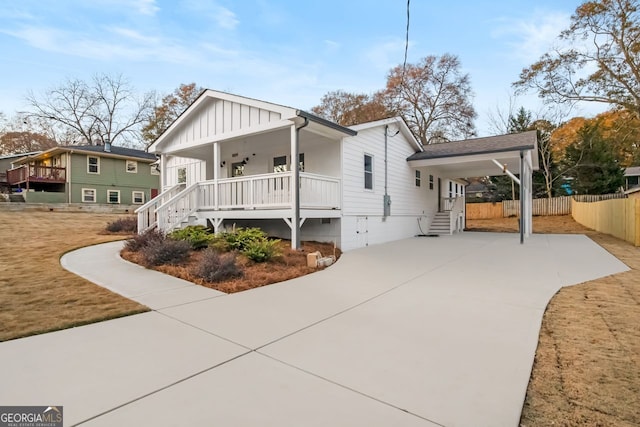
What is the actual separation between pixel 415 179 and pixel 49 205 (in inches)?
898

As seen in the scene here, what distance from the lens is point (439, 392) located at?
2438 mm

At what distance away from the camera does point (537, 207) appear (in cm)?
2595

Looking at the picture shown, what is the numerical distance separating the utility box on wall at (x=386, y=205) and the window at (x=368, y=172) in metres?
1.01

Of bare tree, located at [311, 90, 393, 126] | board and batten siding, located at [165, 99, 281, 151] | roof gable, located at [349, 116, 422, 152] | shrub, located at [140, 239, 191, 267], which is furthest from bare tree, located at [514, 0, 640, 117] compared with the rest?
shrub, located at [140, 239, 191, 267]

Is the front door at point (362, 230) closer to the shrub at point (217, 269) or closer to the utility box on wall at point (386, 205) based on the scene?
the utility box on wall at point (386, 205)

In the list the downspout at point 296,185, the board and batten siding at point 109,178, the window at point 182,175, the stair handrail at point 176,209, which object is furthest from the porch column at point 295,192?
the board and batten siding at point 109,178


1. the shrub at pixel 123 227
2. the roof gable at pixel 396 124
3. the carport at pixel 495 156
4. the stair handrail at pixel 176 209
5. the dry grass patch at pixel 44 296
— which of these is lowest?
the dry grass patch at pixel 44 296

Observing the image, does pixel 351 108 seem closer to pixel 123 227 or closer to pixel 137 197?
pixel 137 197

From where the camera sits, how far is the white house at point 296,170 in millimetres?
9336

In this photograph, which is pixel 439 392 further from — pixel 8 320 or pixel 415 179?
pixel 415 179

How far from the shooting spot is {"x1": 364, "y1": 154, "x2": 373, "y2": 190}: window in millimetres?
11758

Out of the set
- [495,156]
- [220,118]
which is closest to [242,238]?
[220,118]

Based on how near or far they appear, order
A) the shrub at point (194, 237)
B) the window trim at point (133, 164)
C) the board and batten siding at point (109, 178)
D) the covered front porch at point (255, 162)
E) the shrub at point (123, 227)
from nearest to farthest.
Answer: the shrub at point (194, 237)
the covered front porch at point (255, 162)
the shrub at point (123, 227)
the board and batten siding at point (109, 178)
the window trim at point (133, 164)

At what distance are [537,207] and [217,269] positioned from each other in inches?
1099
